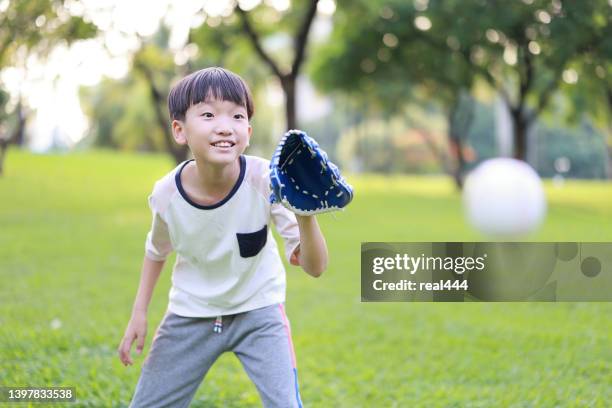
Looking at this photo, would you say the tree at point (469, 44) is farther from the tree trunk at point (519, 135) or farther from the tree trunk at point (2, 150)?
the tree trunk at point (2, 150)

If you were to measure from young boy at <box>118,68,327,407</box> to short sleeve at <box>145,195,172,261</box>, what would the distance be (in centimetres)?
1

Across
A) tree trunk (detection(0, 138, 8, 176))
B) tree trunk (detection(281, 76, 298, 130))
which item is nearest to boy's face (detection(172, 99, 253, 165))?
tree trunk (detection(281, 76, 298, 130))

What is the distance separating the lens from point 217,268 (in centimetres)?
220

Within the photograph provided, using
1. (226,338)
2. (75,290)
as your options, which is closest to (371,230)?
(75,290)

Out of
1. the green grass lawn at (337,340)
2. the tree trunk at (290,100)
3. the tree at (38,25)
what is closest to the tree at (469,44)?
the tree trunk at (290,100)

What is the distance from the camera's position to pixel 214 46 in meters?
16.6

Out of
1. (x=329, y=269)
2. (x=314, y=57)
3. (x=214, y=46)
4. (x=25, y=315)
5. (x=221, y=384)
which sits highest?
(x=314, y=57)

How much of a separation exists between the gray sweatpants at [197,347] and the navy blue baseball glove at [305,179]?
456 millimetres

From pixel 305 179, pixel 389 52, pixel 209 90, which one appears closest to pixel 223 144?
pixel 209 90

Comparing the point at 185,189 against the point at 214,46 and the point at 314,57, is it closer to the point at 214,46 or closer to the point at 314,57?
the point at 214,46

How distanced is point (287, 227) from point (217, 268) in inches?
9.9

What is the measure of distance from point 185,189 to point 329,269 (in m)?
5.82

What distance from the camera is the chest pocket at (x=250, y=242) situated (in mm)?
2150

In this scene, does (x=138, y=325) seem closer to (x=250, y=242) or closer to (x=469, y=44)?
(x=250, y=242)
